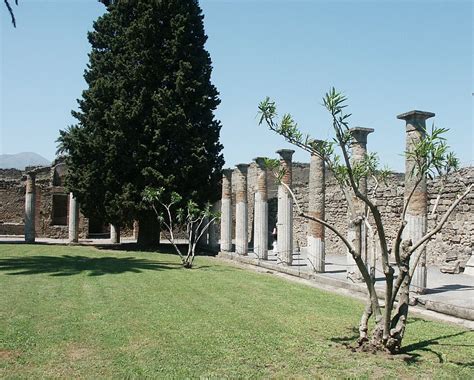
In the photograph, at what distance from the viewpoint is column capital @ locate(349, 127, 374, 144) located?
490 inches

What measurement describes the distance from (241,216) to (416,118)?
11.1 meters

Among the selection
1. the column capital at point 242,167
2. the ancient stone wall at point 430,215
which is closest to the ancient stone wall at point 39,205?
the column capital at point 242,167

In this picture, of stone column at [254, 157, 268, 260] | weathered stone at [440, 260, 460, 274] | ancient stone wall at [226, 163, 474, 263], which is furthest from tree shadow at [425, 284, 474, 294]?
stone column at [254, 157, 268, 260]

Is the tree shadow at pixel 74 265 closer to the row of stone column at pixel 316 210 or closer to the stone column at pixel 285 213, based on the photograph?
the stone column at pixel 285 213

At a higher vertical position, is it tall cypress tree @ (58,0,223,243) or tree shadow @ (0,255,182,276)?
tall cypress tree @ (58,0,223,243)

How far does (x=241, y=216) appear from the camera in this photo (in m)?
21.0

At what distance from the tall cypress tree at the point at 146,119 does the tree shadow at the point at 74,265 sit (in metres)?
4.36

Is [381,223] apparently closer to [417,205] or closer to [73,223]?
[417,205]

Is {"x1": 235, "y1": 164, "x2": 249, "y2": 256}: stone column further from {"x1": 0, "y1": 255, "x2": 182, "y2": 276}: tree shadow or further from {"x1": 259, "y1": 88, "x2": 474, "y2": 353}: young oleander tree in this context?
{"x1": 259, "y1": 88, "x2": 474, "y2": 353}: young oleander tree

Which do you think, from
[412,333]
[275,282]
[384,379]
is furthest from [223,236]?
[384,379]

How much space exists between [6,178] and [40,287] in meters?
26.8

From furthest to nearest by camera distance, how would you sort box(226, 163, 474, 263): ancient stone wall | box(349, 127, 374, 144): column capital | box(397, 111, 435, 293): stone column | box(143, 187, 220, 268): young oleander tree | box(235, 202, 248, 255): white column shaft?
box(235, 202, 248, 255): white column shaft, box(143, 187, 220, 268): young oleander tree, box(226, 163, 474, 263): ancient stone wall, box(349, 127, 374, 144): column capital, box(397, 111, 435, 293): stone column

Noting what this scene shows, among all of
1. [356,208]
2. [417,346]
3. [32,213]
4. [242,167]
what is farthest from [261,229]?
[32,213]

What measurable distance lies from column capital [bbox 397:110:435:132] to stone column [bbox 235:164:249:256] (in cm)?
1015
